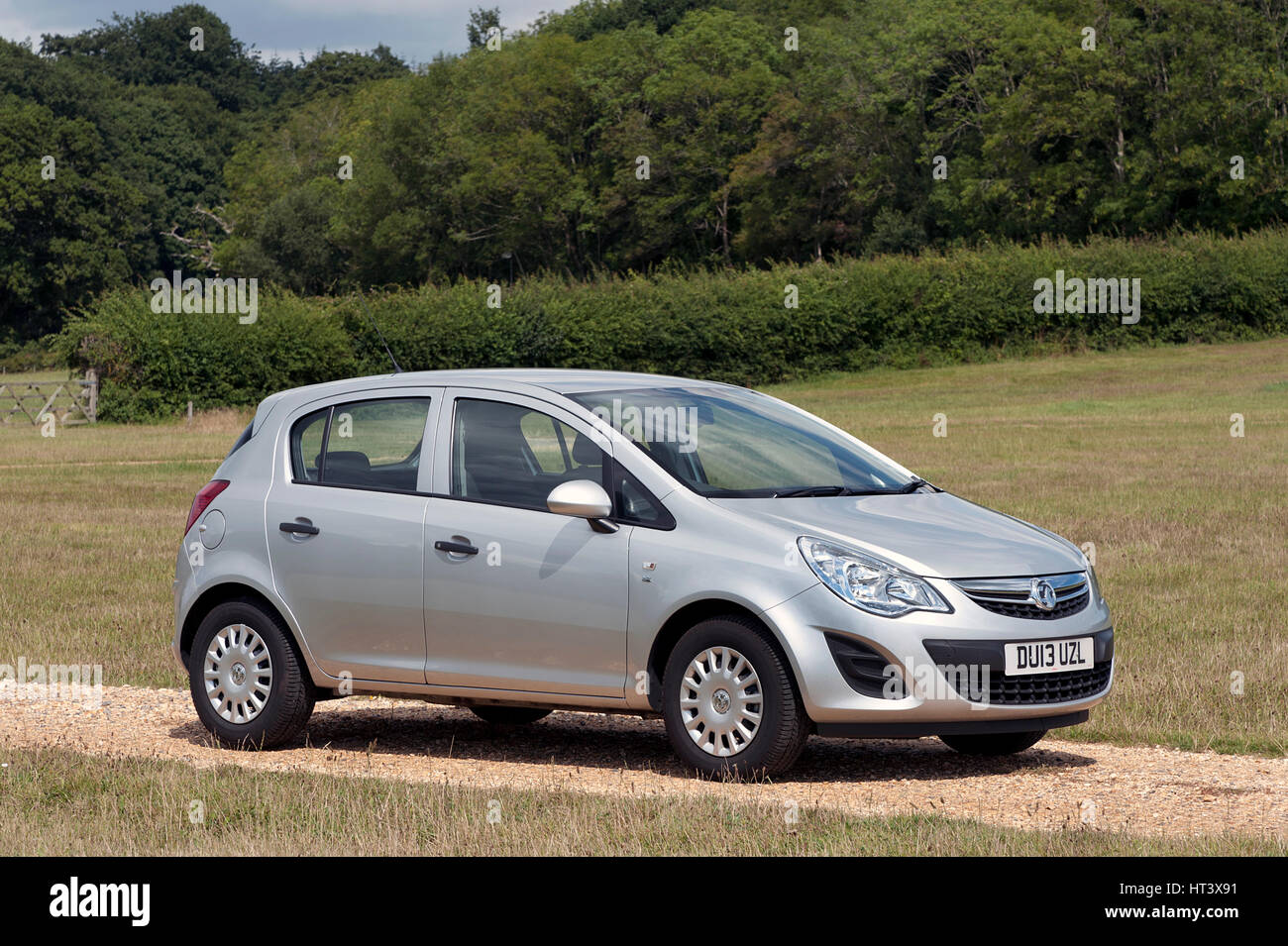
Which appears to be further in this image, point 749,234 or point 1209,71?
point 749,234

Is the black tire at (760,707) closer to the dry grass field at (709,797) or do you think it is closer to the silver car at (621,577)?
the silver car at (621,577)

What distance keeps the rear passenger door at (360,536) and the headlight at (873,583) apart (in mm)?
2130

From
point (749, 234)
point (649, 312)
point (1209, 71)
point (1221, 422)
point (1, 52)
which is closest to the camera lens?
point (1221, 422)

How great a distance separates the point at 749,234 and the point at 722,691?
84.1 metres

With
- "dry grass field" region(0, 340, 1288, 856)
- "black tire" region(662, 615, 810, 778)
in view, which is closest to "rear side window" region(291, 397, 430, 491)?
"dry grass field" region(0, 340, 1288, 856)

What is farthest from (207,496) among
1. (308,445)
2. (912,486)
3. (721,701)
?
(912,486)

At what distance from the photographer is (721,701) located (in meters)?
7.54

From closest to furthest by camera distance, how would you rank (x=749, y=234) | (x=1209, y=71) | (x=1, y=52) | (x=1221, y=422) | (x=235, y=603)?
(x=235, y=603) < (x=1221, y=422) < (x=1209, y=71) < (x=749, y=234) < (x=1, y=52)

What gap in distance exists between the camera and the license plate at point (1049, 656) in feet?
24.4

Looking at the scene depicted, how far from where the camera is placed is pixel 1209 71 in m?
73.8

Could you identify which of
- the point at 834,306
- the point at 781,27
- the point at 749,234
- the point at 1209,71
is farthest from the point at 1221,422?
the point at 781,27

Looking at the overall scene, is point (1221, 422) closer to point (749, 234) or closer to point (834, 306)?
point (834, 306)

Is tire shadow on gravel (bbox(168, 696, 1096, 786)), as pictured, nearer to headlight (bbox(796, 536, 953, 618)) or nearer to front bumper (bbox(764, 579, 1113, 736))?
front bumper (bbox(764, 579, 1113, 736))

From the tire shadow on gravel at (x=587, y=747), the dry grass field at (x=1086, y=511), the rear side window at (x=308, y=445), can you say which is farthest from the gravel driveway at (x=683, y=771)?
the rear side window at (x=308, y=445)
